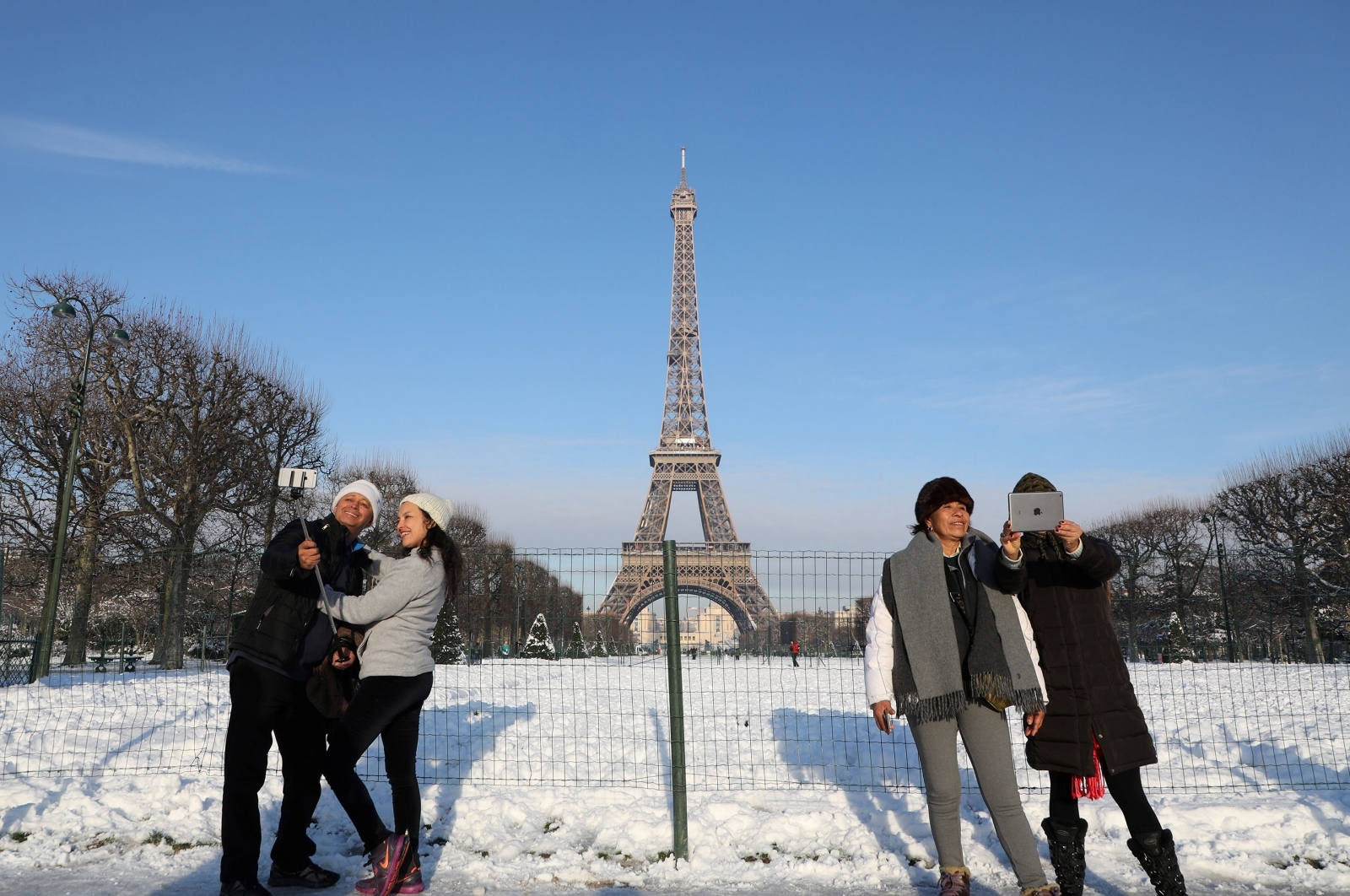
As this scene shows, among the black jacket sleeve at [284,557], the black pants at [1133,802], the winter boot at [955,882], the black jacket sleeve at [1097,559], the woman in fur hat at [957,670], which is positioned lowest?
the winter boot at [955,882]

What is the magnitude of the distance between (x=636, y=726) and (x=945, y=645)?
572 centimetres

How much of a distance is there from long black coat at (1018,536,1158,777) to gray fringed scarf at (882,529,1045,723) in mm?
112

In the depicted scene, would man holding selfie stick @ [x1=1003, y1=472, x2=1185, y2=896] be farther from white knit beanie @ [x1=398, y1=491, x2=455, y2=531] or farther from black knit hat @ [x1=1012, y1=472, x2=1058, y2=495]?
white knit beanie @ [x1=398, y1=491, x2=455, y2=531]

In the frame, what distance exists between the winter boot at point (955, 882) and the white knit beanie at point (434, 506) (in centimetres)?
246

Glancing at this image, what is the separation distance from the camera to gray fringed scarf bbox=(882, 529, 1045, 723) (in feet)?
11.5

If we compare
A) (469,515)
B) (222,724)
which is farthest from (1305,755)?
(469,515)

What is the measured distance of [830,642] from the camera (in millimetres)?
6559

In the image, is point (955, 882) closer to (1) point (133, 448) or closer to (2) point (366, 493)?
(2) point (366, 493)

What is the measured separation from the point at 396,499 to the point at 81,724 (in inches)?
993

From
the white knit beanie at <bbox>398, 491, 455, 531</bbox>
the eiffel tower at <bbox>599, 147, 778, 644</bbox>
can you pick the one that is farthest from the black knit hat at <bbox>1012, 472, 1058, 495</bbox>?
the eiffel tower at <bbox>599, 147, 778, 644</bbox>

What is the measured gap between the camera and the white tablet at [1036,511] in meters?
3.36

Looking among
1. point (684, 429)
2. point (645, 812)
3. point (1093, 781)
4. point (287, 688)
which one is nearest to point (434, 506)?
point (287, 688)

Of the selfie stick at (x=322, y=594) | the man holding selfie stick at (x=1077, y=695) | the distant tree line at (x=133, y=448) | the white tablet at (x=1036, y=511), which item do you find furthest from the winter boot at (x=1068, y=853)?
the distant tree line at (x=133, y=448)

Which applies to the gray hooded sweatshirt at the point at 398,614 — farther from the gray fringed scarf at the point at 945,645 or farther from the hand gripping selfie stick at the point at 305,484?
the gray fringed scarf at the point at 945,645
